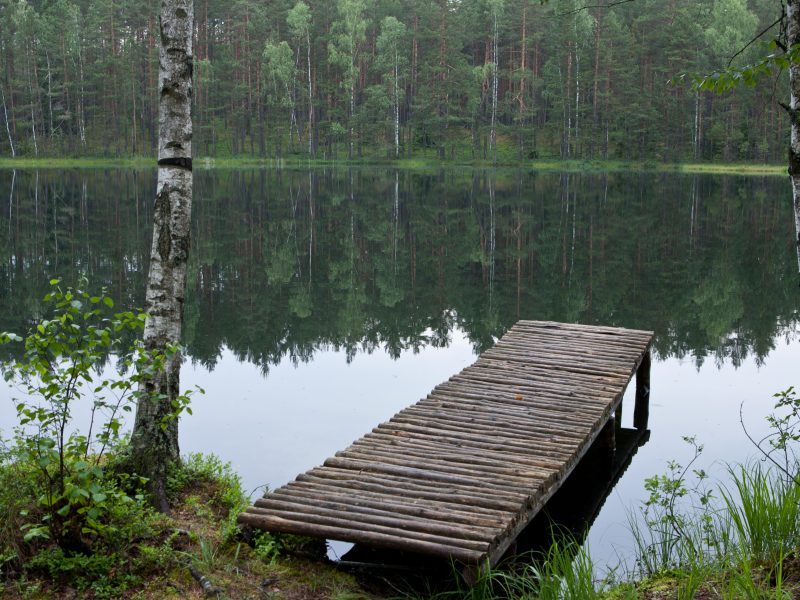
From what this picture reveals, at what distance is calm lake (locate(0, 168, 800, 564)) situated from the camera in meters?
10.7

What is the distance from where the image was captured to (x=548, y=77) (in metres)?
70.2

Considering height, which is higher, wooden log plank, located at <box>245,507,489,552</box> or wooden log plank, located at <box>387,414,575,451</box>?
wooden log plank, located at <box>387,414,575,451</box>

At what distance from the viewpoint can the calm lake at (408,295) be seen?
10734 mm

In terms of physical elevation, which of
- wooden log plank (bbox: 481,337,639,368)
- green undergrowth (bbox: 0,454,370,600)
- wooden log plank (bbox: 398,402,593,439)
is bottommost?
green undergrowth (bbox: 0,454,370,600)

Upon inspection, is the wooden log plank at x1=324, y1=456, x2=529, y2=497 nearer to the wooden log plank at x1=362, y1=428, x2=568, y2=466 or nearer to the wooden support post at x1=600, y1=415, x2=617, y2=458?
the wooden log plank at x1=362, y1=428, x2=568, y2=466

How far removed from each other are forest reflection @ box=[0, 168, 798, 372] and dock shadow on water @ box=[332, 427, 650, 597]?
4963 mm

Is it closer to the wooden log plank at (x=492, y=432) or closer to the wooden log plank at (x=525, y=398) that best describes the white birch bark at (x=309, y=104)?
the wooden log plank at (x=525, y=398)

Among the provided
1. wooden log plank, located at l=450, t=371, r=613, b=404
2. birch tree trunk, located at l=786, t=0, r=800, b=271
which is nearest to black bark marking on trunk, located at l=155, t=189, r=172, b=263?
wooden log plank, located at l=450, t=371, r=613, b=404

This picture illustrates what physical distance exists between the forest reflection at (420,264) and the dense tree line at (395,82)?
25.8 meters

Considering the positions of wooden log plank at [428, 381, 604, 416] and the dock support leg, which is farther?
the dock support leg

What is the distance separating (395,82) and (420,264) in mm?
47744

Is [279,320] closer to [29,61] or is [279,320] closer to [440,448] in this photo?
[440,448]

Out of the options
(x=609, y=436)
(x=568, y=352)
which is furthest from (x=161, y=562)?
(x=568, y=352)

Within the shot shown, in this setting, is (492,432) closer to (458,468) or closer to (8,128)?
(458,468)
